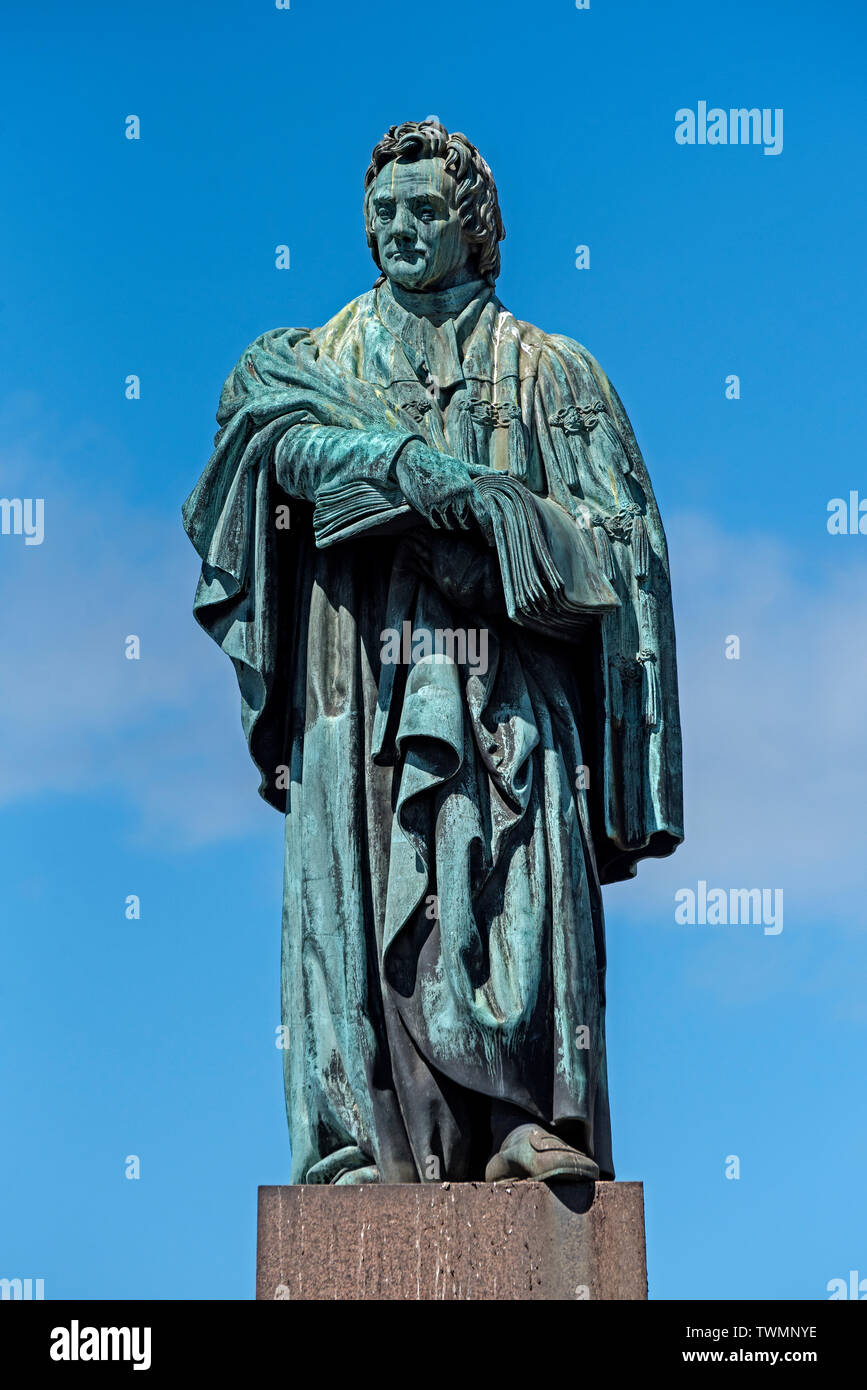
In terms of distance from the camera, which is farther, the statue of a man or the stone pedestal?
the statue of a man

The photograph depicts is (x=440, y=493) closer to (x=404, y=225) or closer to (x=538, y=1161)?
(x=404, y=225)

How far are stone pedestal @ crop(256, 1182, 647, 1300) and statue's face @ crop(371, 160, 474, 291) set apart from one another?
175 inches

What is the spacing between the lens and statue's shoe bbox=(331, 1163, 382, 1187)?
35.0ft

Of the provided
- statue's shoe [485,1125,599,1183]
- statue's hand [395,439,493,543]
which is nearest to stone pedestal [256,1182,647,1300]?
statue's shoe [485,1125,599,1183]

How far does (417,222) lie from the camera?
1186 cm

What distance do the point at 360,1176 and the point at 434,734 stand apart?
1.98 meters

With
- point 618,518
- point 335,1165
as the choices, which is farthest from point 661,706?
point 335,1165

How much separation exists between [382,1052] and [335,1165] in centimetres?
54

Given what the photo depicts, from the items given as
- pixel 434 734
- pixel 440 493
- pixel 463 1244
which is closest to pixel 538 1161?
pixel 463 1244

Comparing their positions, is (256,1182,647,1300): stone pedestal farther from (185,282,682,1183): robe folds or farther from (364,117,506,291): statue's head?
(364,117,506,291): statue's head

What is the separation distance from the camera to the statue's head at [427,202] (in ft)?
38.9
